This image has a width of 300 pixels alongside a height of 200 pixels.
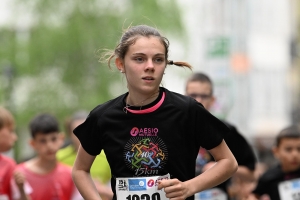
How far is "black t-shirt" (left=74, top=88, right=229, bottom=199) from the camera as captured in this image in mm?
6176

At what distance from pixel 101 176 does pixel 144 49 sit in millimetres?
5330

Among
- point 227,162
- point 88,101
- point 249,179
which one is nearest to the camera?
point 227,162

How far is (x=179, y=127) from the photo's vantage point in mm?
6215

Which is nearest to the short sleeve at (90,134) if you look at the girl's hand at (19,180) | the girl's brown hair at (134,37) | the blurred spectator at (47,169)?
the girl's brown hair at (134,37)

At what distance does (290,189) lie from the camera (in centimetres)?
1012

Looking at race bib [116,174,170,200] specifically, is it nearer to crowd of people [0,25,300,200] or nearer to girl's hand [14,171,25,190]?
crowd of people [0,25,300,200]

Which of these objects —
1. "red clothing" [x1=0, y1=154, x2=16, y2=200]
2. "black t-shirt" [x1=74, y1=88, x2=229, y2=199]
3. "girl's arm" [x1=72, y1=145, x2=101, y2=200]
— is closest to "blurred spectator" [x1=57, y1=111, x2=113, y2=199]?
"red clothing" [x1=0, y1=154, x2=16, y2=200]

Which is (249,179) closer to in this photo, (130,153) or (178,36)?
(130,153)

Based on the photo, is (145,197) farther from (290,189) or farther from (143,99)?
(290,189)

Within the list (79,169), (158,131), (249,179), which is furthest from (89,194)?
(249,179)

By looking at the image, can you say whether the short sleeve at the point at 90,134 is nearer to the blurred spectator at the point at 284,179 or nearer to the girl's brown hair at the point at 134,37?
the girl's brown hair at the point at 134,37

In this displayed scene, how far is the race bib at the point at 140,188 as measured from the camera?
243 inches

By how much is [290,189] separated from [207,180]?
13.9ft

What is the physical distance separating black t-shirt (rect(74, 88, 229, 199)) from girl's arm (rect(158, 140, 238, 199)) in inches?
3.1
